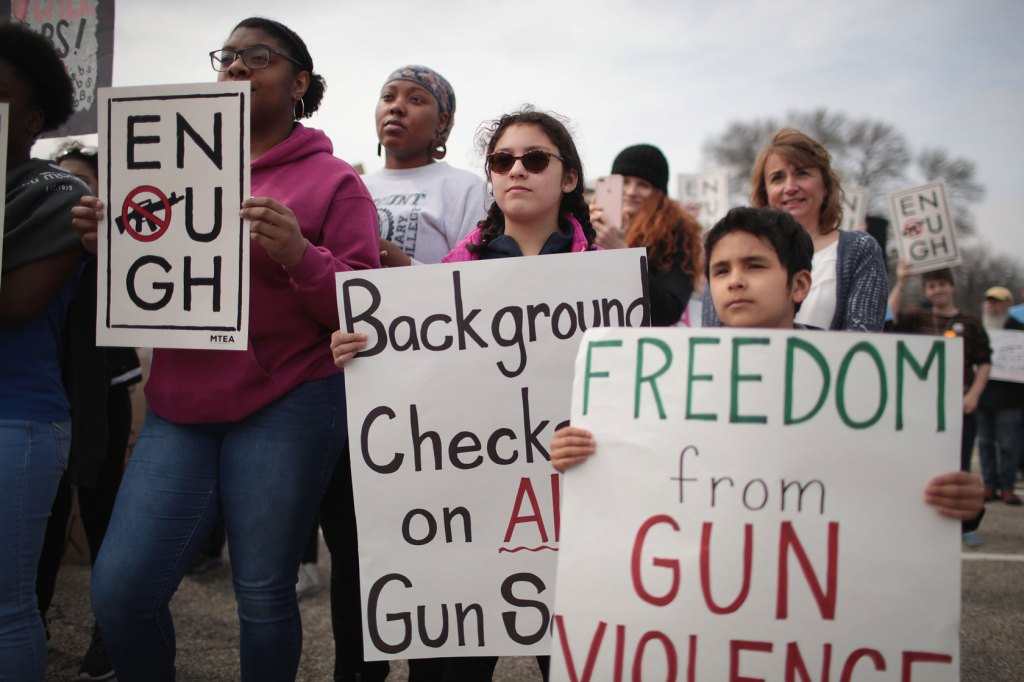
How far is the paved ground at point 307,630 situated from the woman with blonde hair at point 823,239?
1.58 meters

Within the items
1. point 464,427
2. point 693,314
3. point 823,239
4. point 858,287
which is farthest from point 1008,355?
point 464,427

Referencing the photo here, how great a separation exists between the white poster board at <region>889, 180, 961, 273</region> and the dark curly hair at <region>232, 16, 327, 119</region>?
5.35 m

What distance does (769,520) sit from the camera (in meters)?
1.68

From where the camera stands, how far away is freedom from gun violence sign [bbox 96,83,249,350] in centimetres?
206

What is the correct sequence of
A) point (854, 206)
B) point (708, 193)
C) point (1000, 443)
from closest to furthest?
point (854, 206) → point (1000, 443) → point (708, 193)

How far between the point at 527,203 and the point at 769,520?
110cm

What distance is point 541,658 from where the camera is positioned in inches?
94.2

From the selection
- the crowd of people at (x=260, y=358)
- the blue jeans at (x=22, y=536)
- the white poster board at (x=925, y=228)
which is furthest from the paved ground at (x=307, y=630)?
the white poster board at (x=925, y=228)

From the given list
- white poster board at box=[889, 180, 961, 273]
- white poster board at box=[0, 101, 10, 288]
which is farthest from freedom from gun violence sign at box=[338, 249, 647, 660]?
white poster board at box=[889, 180, 961, 273]

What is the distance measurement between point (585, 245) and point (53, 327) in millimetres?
1460

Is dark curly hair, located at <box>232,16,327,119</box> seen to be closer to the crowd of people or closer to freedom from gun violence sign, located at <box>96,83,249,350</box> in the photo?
the crowd of people

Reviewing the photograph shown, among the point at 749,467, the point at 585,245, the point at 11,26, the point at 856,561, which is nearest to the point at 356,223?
the point at 585,245

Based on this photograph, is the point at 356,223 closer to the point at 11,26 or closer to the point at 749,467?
the point at 11,26

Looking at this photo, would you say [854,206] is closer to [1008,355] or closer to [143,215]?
[1008,355]
